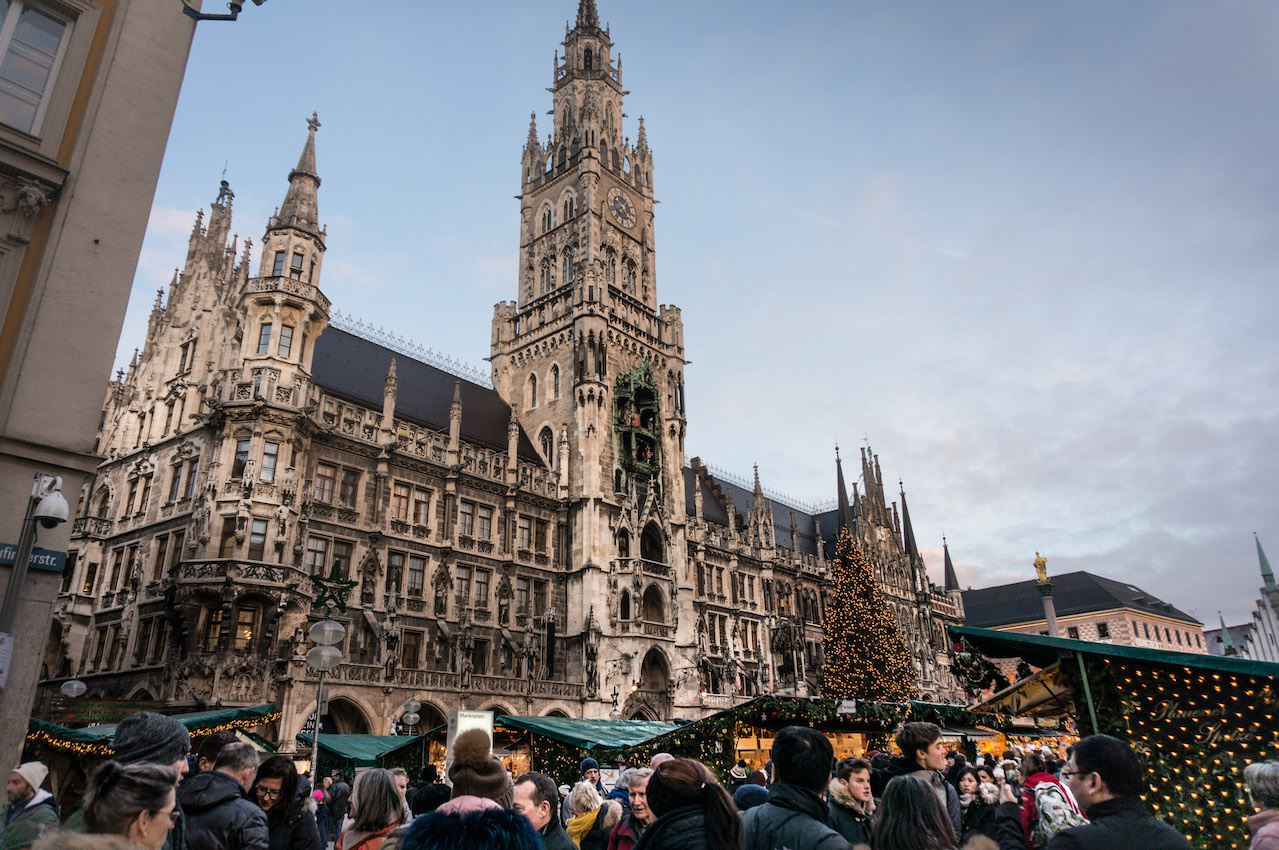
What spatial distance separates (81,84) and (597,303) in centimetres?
3289

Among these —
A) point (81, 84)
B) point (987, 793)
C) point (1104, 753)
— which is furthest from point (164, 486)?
point (1104, 753)

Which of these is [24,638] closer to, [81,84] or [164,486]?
[81,84]

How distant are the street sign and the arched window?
31505 mm

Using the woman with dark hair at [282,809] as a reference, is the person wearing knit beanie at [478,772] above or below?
above

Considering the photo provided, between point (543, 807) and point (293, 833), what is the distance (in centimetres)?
201

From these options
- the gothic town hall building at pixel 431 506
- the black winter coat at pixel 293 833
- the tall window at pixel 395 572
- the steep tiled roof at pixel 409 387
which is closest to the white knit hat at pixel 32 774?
the black winter coat at pixel 293 833

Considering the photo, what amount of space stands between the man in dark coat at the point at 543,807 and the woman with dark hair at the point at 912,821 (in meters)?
2.15

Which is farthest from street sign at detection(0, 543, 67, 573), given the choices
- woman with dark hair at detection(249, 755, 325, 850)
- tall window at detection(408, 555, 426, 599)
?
tall window at detection(408, 555, 426, 599)

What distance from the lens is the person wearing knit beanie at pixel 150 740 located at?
430cm

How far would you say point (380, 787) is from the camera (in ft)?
16.4

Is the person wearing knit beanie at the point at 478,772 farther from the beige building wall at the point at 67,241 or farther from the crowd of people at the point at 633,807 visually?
the beige building wall at the point at 67,241

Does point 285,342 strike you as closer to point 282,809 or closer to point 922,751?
point 282,809

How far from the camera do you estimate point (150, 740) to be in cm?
434

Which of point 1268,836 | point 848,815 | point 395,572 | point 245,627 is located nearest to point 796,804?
point 848,815
